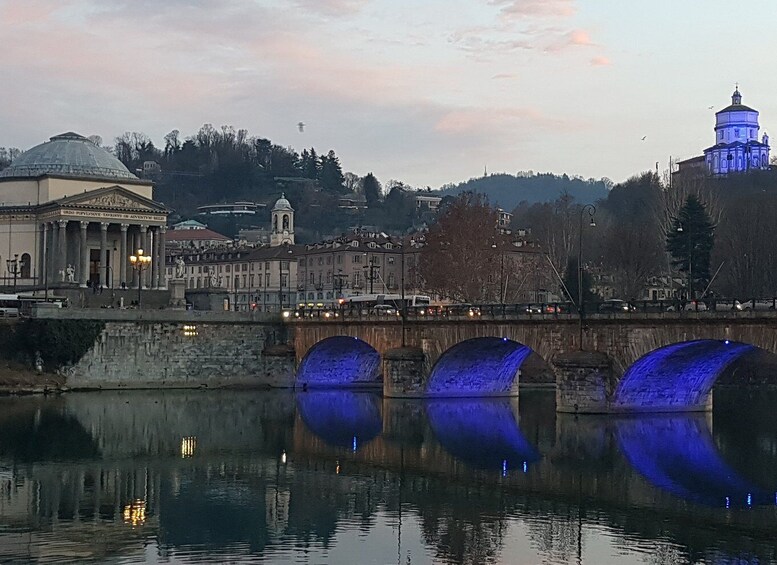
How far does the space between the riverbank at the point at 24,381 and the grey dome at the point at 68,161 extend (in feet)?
103

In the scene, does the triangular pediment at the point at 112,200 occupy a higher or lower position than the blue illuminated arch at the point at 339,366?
Result: higher

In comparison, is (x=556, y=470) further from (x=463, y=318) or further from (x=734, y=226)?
(x=734, y=226)

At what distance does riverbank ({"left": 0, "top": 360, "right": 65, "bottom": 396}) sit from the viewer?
72812mm

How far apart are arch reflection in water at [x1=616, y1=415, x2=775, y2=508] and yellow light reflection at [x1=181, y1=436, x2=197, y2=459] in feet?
57.1

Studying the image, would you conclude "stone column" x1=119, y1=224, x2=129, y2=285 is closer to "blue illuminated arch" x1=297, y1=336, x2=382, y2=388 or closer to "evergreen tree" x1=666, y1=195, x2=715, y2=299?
"blue illuminated arch" x1=297, y1=336, x2=382, y2=388

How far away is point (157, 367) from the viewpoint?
81.4 metres

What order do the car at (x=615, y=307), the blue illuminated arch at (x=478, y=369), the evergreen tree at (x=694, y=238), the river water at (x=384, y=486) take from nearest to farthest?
the river water at (x=384, y=486)
the car at (x=615, y=307)
the blue illuminated arch at (x=478, y=369)
the evergreen tree at (x=694, y=238)

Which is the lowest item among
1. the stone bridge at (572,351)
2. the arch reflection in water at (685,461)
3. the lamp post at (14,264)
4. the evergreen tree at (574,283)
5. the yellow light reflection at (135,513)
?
the yellow light reflection at (135,513)

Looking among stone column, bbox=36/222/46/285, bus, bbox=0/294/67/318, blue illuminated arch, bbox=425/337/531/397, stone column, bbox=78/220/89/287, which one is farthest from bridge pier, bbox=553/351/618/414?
stone column, bbox=36/222/46/285

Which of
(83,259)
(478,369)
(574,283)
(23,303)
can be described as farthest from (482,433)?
(83,259)

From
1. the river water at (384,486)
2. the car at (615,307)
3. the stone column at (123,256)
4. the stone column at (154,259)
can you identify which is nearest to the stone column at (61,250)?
the stone column at (123,256)

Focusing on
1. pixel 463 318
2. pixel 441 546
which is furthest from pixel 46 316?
pixel 441 546

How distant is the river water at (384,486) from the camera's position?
31469mm

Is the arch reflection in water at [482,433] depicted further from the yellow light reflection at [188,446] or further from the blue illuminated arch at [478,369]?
the yellow light reflection at [188,446]
